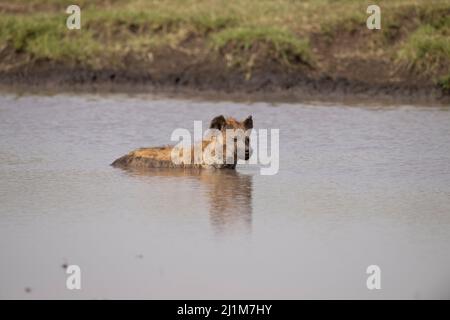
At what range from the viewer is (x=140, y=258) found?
8.32 meters

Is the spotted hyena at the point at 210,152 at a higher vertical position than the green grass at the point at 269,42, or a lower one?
lower

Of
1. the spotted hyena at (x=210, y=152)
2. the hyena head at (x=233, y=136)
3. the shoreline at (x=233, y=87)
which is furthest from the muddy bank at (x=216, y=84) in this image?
the hyena head at (x=233, y=136)

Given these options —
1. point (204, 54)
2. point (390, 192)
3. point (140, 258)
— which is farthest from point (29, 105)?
point (140, 258)

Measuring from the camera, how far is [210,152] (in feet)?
39.6

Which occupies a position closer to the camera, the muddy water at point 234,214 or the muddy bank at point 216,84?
the muddy water at point 234,214

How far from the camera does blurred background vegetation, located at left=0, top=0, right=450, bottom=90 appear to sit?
17656mm

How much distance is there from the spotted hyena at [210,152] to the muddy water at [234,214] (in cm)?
21

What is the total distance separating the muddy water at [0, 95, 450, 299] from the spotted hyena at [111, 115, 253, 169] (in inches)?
8.4

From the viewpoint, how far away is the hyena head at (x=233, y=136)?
461 inches

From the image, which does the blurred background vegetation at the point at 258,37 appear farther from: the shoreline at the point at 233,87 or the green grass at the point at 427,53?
the shoreline at the point at 233,87

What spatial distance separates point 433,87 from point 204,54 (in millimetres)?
3758

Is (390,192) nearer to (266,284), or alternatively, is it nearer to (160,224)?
(160,224)

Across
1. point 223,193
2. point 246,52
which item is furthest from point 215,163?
point 246,52

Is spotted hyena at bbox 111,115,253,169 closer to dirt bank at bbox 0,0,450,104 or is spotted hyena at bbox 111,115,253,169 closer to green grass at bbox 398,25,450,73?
dirt bank at bbox 0,0,450,104
